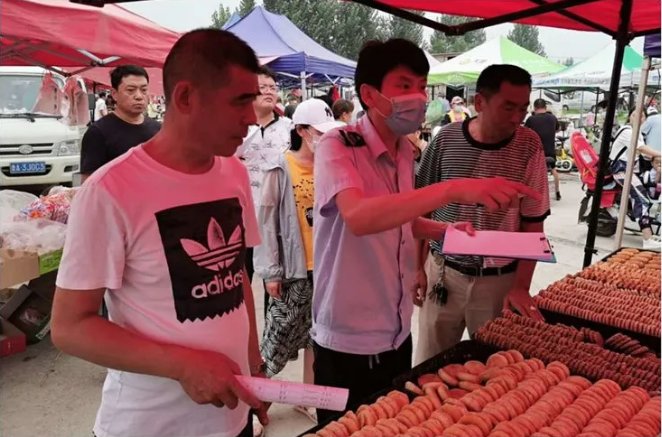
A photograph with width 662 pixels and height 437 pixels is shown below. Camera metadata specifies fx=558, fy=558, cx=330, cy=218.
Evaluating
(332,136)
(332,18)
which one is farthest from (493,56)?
(332,18)

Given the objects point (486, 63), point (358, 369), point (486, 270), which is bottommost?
point (358, 369)

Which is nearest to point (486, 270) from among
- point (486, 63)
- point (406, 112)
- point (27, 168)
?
point (406, 112)

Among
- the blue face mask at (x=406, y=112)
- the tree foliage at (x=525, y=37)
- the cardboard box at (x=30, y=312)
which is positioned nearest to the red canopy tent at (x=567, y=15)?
the blue face mask at (x=406, y=112)

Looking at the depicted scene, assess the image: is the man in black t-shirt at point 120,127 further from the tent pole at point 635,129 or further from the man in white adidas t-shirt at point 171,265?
the tent pole at point 635,129

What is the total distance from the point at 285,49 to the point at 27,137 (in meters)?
5.83

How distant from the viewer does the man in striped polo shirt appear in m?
2.43

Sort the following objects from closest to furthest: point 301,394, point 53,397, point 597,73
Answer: point 301,394
point 53,397
point 597,73

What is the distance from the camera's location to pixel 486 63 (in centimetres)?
1531

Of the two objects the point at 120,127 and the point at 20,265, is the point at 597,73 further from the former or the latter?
the point at 20,265

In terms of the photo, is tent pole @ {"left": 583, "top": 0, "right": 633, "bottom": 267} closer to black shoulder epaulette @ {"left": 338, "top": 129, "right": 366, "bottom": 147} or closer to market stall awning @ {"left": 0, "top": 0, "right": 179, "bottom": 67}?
black shoulder epaulette @ {"left": 338, "top": 129, "right": 366, "bottom": 147}

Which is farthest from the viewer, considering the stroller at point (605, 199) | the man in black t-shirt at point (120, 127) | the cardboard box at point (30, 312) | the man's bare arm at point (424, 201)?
the stroller at point (605, 199)

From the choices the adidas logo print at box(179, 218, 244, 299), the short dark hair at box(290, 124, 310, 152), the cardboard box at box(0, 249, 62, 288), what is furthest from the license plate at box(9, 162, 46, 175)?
the adidas logo print at box(179, 218, 244, 299)

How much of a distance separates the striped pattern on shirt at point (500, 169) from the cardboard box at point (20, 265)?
8.00 feet

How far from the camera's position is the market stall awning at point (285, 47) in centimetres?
1233
